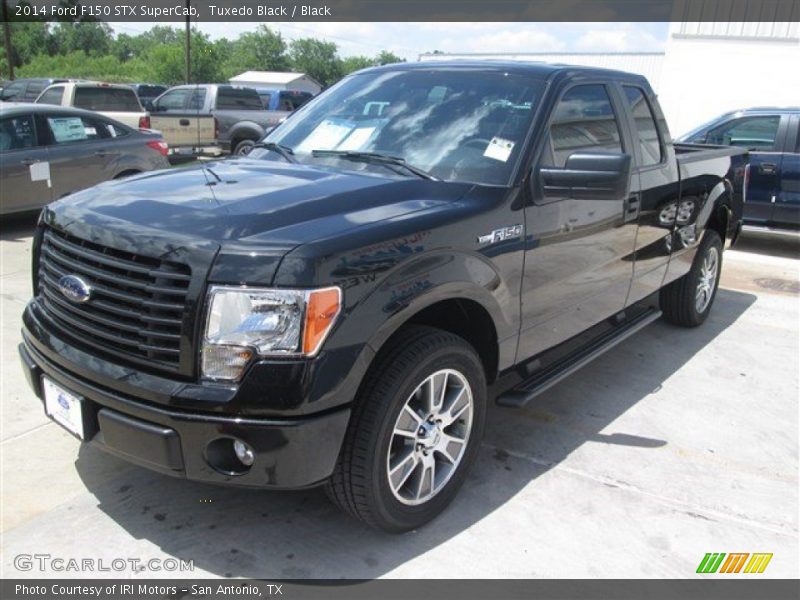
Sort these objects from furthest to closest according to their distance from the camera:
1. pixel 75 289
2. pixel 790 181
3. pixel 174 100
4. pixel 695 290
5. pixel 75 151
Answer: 1. pixel 174 100
2. pixel 790 181
3. pixel 75 151
4. pixel 695 290
5. pixel 75 289

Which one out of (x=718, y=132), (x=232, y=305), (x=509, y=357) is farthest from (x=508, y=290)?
(x=718, y=132)

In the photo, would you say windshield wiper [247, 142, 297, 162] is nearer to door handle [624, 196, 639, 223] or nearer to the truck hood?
the truck hood

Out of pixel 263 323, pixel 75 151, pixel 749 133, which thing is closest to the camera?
pixel 263 323

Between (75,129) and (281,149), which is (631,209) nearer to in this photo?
(281,149)

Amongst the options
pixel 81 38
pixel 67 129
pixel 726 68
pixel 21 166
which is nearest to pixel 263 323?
pixel 21 166

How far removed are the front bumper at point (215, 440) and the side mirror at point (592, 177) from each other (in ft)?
4.90

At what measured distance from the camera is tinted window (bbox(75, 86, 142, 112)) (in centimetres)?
1331

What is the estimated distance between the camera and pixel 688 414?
425 cm

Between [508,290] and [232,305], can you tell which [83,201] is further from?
[508,290]

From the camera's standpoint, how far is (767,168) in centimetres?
906

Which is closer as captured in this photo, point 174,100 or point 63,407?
point 63,407

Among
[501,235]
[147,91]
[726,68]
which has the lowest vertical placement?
[501,235]

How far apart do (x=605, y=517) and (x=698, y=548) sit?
0.40m

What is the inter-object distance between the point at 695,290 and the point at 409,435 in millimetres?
3792
